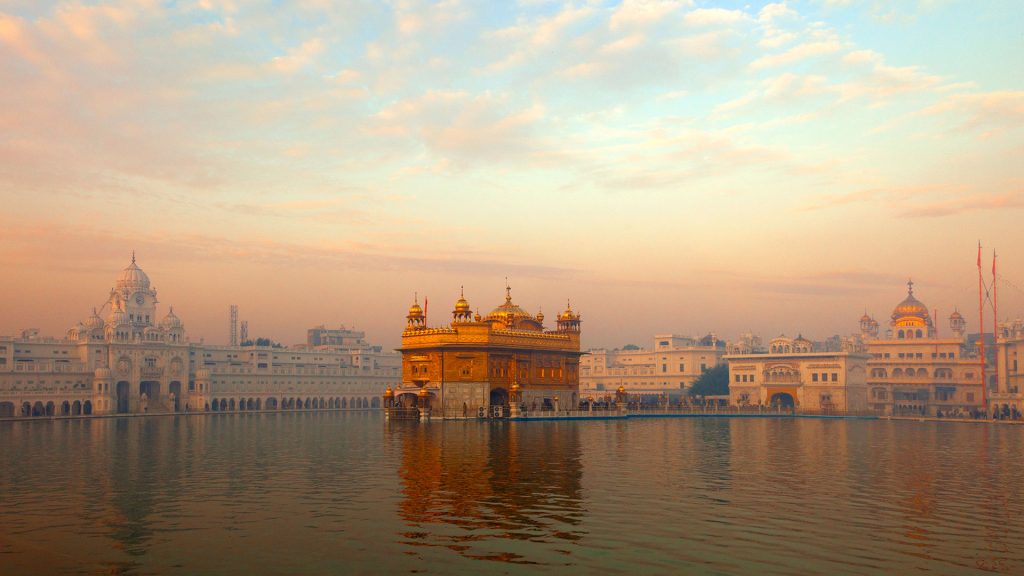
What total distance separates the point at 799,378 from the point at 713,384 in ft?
63.5

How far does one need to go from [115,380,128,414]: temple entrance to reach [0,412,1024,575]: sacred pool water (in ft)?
248

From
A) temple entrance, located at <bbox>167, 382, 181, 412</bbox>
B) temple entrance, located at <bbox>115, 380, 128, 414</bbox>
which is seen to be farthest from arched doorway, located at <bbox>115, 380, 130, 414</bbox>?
temple entrance, located at <bbox>167, 382, 181, 412</bbox>

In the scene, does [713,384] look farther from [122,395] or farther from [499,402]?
[122,395]

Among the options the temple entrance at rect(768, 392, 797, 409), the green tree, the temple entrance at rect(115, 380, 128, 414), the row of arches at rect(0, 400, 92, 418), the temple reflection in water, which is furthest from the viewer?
the green tree

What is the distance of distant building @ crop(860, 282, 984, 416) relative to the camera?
111812 millimetres

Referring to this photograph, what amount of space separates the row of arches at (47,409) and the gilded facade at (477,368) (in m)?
50.7

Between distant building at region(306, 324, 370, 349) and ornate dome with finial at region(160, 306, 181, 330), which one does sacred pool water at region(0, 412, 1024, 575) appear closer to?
ornate dome with finial at region(160, 306, 181, 330)

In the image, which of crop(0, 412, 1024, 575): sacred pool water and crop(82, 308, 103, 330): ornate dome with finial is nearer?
crop(0, 412, 1024, 575): sacred pool water

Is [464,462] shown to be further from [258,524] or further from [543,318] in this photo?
[543,318]

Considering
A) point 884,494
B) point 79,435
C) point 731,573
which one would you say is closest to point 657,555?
point 731,573

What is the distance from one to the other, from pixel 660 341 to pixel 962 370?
53.1 meters

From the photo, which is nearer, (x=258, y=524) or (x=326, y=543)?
(x=326, y=543)

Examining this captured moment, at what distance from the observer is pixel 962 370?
11244 centimetres

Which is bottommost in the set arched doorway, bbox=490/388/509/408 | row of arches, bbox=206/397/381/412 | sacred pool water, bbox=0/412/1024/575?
row of arches, bbox=206/397/381/412
